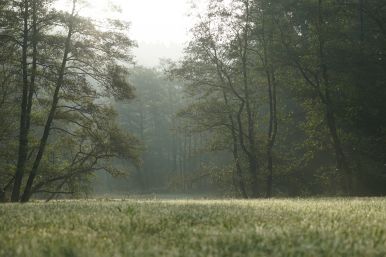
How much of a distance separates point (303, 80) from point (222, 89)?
6.95 meters

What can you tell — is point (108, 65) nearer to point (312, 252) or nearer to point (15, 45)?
point (15, 45)

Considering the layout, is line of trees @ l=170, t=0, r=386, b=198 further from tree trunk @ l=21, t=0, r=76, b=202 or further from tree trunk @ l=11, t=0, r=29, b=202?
tree trunk @ l=11, t=0, r=29, b=202

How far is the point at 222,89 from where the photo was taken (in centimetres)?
4012

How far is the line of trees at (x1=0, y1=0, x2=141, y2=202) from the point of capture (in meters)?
26.1

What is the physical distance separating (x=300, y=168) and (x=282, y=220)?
3269cm

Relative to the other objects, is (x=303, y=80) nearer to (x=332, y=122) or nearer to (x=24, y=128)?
(x=332, y=122)

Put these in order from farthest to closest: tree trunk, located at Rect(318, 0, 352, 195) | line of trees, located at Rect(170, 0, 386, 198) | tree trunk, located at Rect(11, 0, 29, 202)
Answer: line of trees, located at Rect(170, 0, 386, 198) < tree trunk, located at Rect(318, 0, 352, 195) < tree trunk, located at Rect(11, 0, 29, 202)

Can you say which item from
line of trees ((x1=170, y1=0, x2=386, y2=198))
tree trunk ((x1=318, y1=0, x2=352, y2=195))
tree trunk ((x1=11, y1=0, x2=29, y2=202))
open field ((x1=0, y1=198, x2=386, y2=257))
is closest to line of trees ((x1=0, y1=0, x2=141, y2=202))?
tree trunk ((x1=11, y1=0, x2=29, y2=202))

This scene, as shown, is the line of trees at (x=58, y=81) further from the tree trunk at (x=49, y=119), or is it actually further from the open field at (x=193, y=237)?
the open field at (x=193, y=237)

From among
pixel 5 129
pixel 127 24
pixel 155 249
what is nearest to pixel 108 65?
pixel 127 24

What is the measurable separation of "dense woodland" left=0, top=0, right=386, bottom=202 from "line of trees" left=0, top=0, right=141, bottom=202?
2.6 inches

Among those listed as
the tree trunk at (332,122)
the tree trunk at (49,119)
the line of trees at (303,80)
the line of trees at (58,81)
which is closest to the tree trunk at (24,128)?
the line of trees at (58,81)

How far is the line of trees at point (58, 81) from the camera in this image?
26.1 meters

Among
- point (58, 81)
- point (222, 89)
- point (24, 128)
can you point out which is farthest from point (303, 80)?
point (24, 128)
